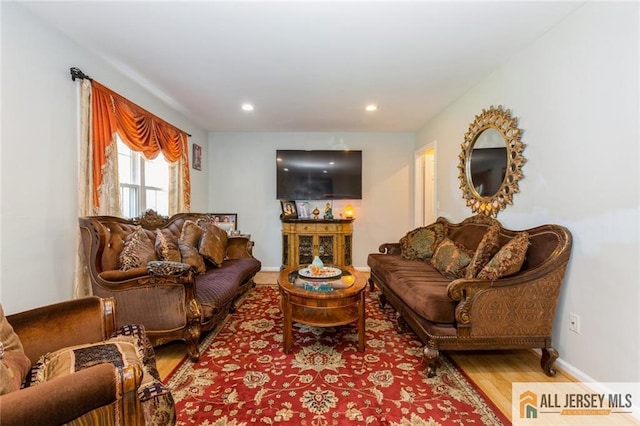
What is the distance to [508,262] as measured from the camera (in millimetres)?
1945

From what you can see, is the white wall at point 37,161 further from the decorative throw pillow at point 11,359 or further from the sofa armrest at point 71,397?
the sofa armrest at point 71,397

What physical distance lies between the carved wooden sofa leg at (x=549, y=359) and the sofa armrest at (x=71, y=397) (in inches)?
97.9

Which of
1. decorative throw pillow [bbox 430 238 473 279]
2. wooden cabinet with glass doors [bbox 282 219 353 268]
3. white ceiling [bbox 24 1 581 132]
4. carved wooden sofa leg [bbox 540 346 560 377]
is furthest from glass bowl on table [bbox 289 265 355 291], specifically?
white ceiling [bbox 24 1 581 132]

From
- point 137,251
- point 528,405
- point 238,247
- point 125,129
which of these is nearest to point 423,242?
point 528,405

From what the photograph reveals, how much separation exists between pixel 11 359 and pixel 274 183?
4.22 meters

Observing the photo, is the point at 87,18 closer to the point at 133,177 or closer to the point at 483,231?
the point at 133,177

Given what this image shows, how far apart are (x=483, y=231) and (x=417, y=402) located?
180 centimetres

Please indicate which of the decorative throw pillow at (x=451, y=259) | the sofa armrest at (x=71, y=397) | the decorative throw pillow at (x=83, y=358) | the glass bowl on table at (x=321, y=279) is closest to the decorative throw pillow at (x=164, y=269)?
the decorative throw pillow at (x=83, y=358)

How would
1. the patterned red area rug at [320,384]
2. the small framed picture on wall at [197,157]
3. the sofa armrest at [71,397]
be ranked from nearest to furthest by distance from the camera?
the sofa armrest at [71,397] → the patterned red area rug at [320,384] → the small framed picture on wall at [197,157]

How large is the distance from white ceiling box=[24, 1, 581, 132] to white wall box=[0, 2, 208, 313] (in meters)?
0.21

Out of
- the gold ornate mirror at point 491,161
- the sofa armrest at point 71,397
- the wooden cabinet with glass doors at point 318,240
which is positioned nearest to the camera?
the sofa armrest at point 71,397

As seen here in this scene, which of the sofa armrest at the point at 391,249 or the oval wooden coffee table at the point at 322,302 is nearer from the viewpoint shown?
the oval wooden coffee table at the point at 322,302

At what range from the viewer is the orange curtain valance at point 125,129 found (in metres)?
2.44

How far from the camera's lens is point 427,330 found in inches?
79.1
